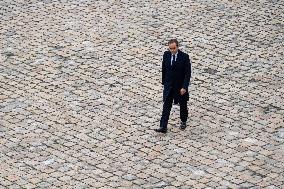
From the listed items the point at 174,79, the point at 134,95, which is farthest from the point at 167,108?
the point at 134,95

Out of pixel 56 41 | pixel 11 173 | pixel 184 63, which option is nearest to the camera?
pixel 11 173

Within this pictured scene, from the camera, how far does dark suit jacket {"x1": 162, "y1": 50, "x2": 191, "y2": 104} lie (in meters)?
11.2

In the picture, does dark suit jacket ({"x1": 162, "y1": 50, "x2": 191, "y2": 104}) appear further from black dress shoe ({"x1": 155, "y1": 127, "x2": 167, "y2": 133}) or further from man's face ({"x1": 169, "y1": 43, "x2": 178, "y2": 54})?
black dress shoe ({"x1": 155, "y1": 127, "x2": 167, "y2": 133})

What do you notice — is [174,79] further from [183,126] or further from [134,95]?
[134,95]

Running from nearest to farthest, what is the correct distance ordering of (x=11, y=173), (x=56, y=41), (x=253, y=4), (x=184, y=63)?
(x=11, y=173), (x=184, y=63), (x=56, y=41), (x=253, y=4)

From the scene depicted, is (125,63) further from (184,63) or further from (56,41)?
(184,63)

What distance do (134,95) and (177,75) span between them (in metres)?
1.81

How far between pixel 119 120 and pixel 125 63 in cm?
261

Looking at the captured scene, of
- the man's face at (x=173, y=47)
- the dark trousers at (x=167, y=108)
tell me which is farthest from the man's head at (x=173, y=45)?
the dark trousers at (x=167, y=108)

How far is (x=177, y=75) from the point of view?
1129cm

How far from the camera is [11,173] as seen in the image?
1023 centimetres

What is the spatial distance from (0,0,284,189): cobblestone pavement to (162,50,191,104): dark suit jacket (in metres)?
0.77

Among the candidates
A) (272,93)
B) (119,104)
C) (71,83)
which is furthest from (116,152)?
(272,93)

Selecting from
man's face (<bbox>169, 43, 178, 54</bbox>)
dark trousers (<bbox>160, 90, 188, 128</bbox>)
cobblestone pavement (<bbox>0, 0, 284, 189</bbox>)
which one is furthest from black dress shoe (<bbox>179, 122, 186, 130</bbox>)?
man's face (<bbox>169, 43, 178, 54</bbox>)
